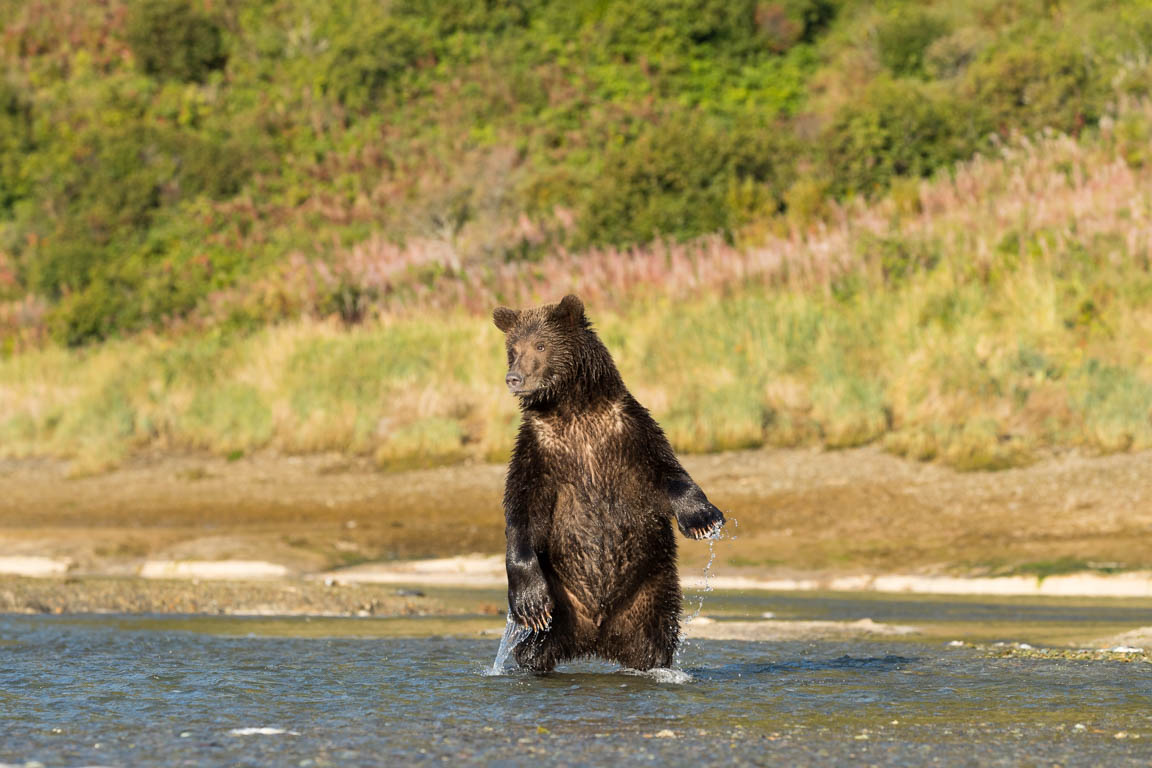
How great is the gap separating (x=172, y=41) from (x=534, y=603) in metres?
41.9

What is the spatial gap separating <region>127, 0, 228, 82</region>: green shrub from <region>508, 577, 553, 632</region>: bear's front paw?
4145 centimetres

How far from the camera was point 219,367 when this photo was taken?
23406 mm

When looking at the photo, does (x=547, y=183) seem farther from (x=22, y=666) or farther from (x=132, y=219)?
(x=22, y=666)

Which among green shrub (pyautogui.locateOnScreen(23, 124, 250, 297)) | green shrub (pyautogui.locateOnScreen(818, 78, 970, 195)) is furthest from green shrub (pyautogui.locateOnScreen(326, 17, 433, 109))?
green shrub (pyautogui.locateOnScreen(818, 78, 970, 195))

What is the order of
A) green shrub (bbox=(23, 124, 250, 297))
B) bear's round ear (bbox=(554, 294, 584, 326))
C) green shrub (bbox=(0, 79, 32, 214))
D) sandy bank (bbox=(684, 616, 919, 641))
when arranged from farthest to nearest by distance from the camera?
1. green shrub (bbox=(0, 79, 32, 214))
2. green shrub (bbox=(23, 124, 250, 297))
3. sandy bank (bbox=(684, 616, 919, 641))
4. bear's round ear (bbox=(554, 294, 584, 326))

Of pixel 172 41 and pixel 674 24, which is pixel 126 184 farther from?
pixel 674 24

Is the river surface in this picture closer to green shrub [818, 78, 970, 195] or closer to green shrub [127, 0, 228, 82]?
green shrub [818, 78, 970, 195]

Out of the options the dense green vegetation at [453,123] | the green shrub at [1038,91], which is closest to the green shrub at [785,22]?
the dense green vegetation at [453,123]

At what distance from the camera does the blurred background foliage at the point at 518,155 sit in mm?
19891

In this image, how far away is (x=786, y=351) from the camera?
17969mm

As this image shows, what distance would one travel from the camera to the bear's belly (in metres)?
6.53

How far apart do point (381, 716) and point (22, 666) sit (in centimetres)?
234

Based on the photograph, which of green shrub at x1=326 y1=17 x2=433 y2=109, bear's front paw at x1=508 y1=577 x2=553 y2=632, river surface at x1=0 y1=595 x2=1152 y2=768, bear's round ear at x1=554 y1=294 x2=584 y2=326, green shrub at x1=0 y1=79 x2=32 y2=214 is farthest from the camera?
green shrub at x1=326 y1=17 x2=433 y2=109

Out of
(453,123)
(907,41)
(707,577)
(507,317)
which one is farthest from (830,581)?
(453,123)
